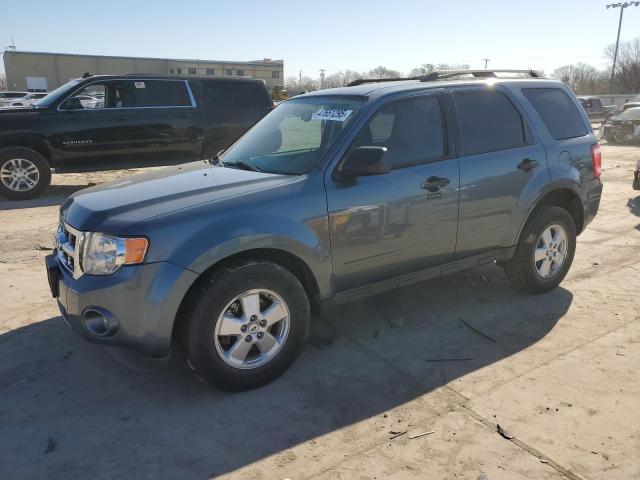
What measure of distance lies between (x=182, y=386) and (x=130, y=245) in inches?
40.9

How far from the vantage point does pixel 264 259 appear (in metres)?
3.35

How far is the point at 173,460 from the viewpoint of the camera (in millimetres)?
2732

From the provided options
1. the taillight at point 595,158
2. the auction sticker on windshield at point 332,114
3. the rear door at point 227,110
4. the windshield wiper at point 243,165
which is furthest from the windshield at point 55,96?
the taillight at point 595,158

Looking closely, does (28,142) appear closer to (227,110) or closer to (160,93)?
(160,93)

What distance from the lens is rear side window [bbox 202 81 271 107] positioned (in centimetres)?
1023

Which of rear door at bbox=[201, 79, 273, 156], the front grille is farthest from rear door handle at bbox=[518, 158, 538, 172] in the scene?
rear door at bbox=[201, 79, 273, 156]

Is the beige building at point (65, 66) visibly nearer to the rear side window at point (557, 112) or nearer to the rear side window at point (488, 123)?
the rear side window at point (557, 112)

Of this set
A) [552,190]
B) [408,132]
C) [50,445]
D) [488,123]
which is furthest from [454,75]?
[50,445]

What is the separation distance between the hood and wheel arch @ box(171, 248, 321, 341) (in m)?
0.37

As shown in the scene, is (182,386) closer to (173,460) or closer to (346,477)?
(173,460)

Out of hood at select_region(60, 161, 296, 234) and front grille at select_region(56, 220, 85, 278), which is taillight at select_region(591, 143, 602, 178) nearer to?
hood at select_region(60, 161, 296, 234)

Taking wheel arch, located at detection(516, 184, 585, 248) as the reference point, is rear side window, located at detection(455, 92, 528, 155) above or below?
above

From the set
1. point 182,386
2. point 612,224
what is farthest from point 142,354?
point 612,224

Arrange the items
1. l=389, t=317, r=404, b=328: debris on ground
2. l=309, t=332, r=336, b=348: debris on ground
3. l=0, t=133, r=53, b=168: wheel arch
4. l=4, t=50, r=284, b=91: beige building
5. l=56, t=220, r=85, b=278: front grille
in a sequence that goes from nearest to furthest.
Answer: l=56, t=220, r=85, b=278: front grille, l=309, t=332, r=336, b=348: debris on ground, l=389, t=317, r=404, b=328: debris on ground, l=0, t=133, r=53, b=168: wheel arch, l=4, t=50, r=284, b=91: beige building
